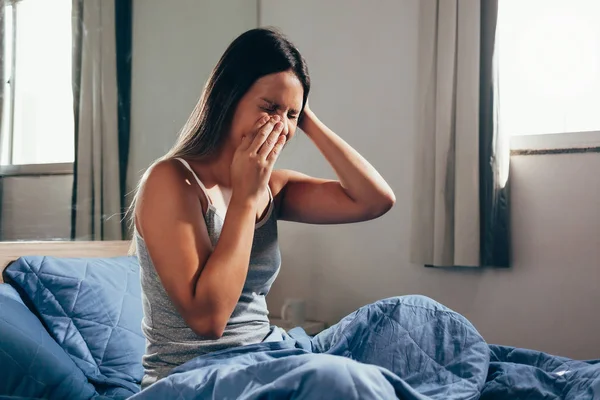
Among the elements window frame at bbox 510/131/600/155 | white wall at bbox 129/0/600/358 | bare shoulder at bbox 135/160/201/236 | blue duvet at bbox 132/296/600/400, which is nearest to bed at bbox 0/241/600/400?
blue duvet at bbox 132/296/600/400

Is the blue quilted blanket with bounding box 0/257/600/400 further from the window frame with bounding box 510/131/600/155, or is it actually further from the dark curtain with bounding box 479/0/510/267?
the window frame with bounding box 510/131/600/155

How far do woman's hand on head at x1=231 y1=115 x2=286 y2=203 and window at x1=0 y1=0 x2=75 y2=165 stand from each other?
79 cm

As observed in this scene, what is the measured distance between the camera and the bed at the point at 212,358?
0.81 meters

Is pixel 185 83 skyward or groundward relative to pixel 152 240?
skyward

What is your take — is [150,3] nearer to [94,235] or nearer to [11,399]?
[94,235]

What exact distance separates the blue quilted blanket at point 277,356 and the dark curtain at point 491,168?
906mm

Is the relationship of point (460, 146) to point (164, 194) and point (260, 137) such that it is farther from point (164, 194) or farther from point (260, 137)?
point (164, 194)

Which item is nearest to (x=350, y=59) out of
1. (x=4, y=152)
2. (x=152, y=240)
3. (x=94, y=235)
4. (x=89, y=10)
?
(x=89, y=10)

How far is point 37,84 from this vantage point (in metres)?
1.71

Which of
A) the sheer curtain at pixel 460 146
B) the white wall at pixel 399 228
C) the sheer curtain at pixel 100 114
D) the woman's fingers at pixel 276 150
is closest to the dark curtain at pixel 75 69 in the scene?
the sheer curtain at pixel 100 114

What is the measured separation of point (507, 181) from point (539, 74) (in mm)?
412

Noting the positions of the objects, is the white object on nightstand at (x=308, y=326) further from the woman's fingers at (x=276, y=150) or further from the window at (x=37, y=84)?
the woman's fingers at (x=276, y=150)

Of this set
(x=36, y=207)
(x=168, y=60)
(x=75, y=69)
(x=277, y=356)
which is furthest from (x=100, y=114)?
(x=277, y=356)

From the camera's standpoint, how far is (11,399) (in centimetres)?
123
